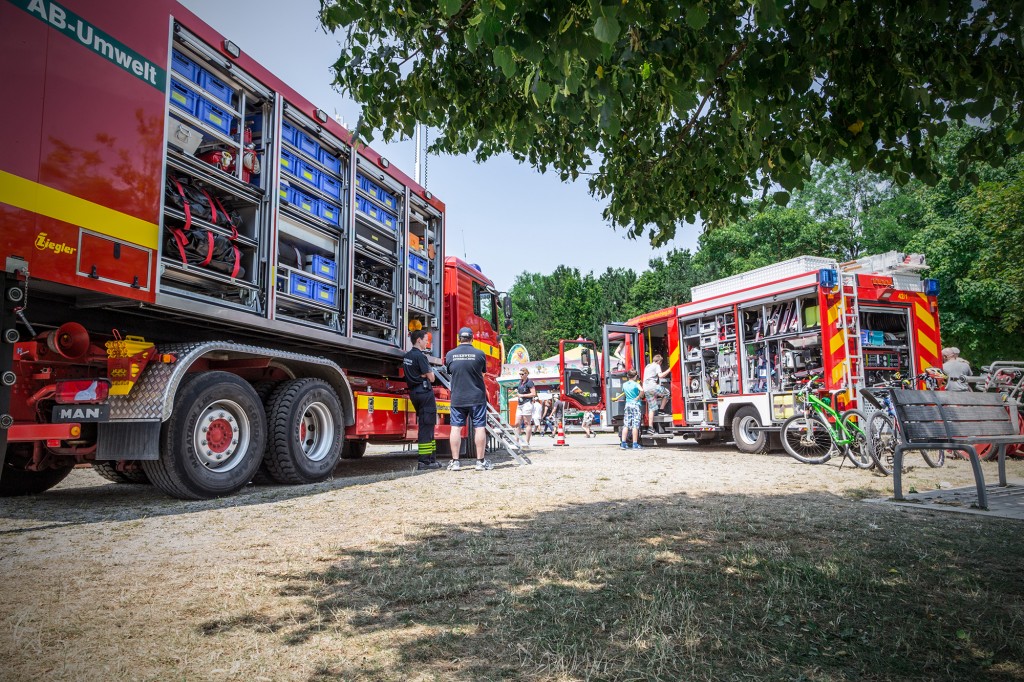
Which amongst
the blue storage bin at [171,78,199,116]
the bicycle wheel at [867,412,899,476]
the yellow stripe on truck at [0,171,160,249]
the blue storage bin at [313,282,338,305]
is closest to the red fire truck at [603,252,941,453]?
the bicycle wheel at [867,412,899,476]

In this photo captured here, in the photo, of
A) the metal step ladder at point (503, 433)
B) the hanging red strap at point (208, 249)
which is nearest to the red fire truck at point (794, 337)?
the metal step ladder at point (503, 433)

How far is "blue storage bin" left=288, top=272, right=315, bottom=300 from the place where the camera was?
628cm

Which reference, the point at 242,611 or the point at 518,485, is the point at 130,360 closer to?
the point at 242,611

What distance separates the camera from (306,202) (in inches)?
258

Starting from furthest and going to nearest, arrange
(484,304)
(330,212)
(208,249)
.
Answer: (484,304) → (330,212) → (208,249)

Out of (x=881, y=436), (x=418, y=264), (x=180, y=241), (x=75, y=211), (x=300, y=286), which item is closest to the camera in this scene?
(x=75, y=211)

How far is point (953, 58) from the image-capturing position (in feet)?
10.7

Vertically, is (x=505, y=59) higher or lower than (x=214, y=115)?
lower

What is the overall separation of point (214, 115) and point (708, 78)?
4237 millimetres

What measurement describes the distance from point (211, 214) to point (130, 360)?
140cm

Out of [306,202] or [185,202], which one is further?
[306,202]

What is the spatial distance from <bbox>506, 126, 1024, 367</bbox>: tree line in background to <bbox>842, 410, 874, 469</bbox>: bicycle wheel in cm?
305

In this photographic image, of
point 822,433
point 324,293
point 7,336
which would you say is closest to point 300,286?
point 324,293

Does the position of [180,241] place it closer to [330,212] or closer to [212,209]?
[212,209]
